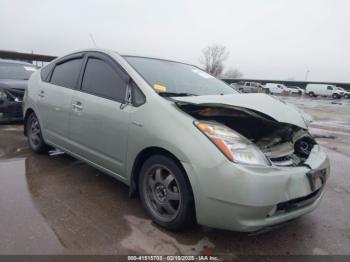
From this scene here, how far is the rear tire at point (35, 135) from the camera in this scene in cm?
455

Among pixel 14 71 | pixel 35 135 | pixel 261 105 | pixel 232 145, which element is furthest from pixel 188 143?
pixel 14 71

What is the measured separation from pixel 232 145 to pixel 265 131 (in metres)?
0.72

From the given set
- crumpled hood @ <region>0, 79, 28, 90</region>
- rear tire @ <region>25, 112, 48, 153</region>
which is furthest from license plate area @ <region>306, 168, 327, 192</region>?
crumpled hood @ <region>0, 79, 28, 90</region>

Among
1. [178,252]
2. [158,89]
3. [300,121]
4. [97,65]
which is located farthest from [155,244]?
[97,65]

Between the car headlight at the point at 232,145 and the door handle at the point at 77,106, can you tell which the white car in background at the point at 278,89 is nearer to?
the door handle at the point at 77,106

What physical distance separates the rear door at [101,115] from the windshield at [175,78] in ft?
0.86

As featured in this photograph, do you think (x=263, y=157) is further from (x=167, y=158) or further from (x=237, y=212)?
(x=167, y=158)

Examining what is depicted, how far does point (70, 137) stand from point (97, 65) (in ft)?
3.09

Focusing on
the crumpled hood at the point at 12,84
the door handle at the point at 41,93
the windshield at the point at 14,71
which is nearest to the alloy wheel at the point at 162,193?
the door handle at the point at 41,93

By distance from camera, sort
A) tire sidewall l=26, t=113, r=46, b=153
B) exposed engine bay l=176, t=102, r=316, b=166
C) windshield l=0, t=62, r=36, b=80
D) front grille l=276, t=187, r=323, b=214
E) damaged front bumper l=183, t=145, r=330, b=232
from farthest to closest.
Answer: windshield l=0, t=62, r=36, b=80, tire sidewall l=26, t=113, r=46, b=153, exposed engine bay l=176, t=102, r=316, b=166, front grille l=276, t=187, r=323, b=214, damaged front bumper l=183, t=145, r=330, b=232

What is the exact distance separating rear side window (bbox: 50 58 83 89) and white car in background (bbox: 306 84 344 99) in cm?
4708

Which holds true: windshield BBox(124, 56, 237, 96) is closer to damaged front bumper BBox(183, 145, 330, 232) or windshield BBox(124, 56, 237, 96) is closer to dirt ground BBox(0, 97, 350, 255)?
damaged front bumper BBox(183, 145, 330, 232)

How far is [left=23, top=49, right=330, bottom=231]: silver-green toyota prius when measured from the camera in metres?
2.20

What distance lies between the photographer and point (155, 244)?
243 centimetres
